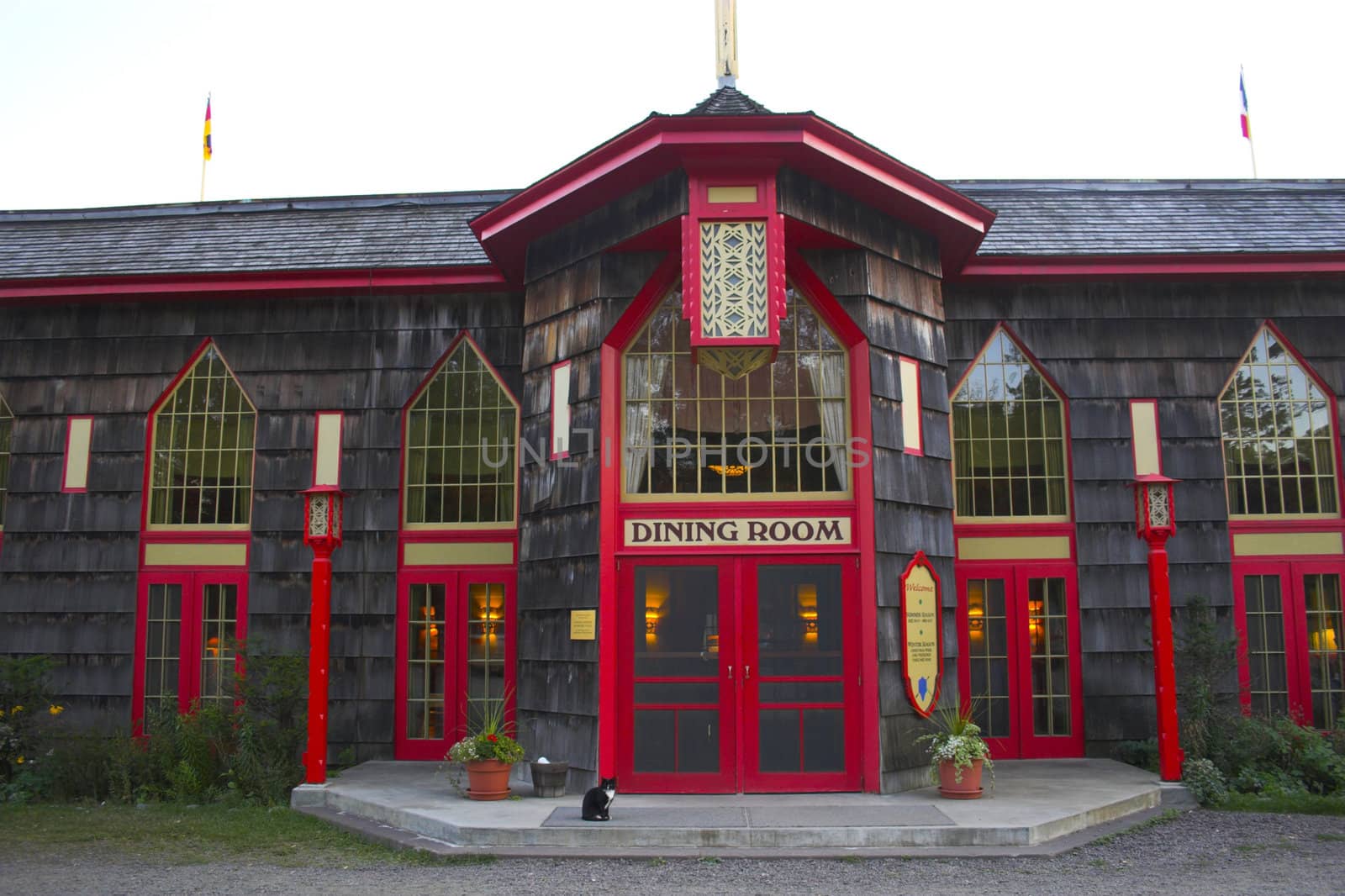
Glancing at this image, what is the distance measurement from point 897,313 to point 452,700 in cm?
595

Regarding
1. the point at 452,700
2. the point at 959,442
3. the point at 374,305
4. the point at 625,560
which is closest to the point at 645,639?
the point at 625,560

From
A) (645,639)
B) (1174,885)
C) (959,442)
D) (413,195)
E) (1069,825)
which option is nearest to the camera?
(1174,885)

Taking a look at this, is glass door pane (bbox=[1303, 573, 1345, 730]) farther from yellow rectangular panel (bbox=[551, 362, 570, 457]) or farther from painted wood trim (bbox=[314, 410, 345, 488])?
painted wood trim (bbox=[314, 410, 345, 488])

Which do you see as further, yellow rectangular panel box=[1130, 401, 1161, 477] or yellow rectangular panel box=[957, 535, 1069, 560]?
yellow rectangular panel box=[1130, 401, 1161, 477]

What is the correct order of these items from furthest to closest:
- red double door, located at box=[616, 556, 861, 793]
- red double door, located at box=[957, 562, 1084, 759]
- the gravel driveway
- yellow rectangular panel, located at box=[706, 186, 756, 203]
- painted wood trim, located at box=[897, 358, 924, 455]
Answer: red double door, located at box=[957, 562, 1084, 759] → painted wood trim, located at box=[897, 358, 924, 455] → red double door, located at box=[616, 556, 861, 793] → yellow rectangular panel, located at box=[706, 186, 756, 203] → the gravel driveway

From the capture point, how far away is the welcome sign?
29.6 ft

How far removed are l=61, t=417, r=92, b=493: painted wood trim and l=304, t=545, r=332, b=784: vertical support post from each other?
4.03 meters

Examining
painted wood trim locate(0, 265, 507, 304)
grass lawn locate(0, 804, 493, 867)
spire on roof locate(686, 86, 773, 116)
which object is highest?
spire on roof locate(686, 86, 773, 116)

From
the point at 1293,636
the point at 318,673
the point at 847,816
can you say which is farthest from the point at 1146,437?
the point at 318,673

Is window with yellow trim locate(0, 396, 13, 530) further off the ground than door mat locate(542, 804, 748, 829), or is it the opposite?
window with yellow trim locate(0, 396, 13, 530)

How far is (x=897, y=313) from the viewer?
31.8 feet

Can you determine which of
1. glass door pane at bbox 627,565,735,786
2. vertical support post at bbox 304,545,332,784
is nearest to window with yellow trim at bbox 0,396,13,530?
vertical support post at bbox 304,545,332,784

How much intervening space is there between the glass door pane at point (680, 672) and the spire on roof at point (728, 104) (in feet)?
13.1

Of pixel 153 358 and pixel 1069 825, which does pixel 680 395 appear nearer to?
pixel 1069 825
